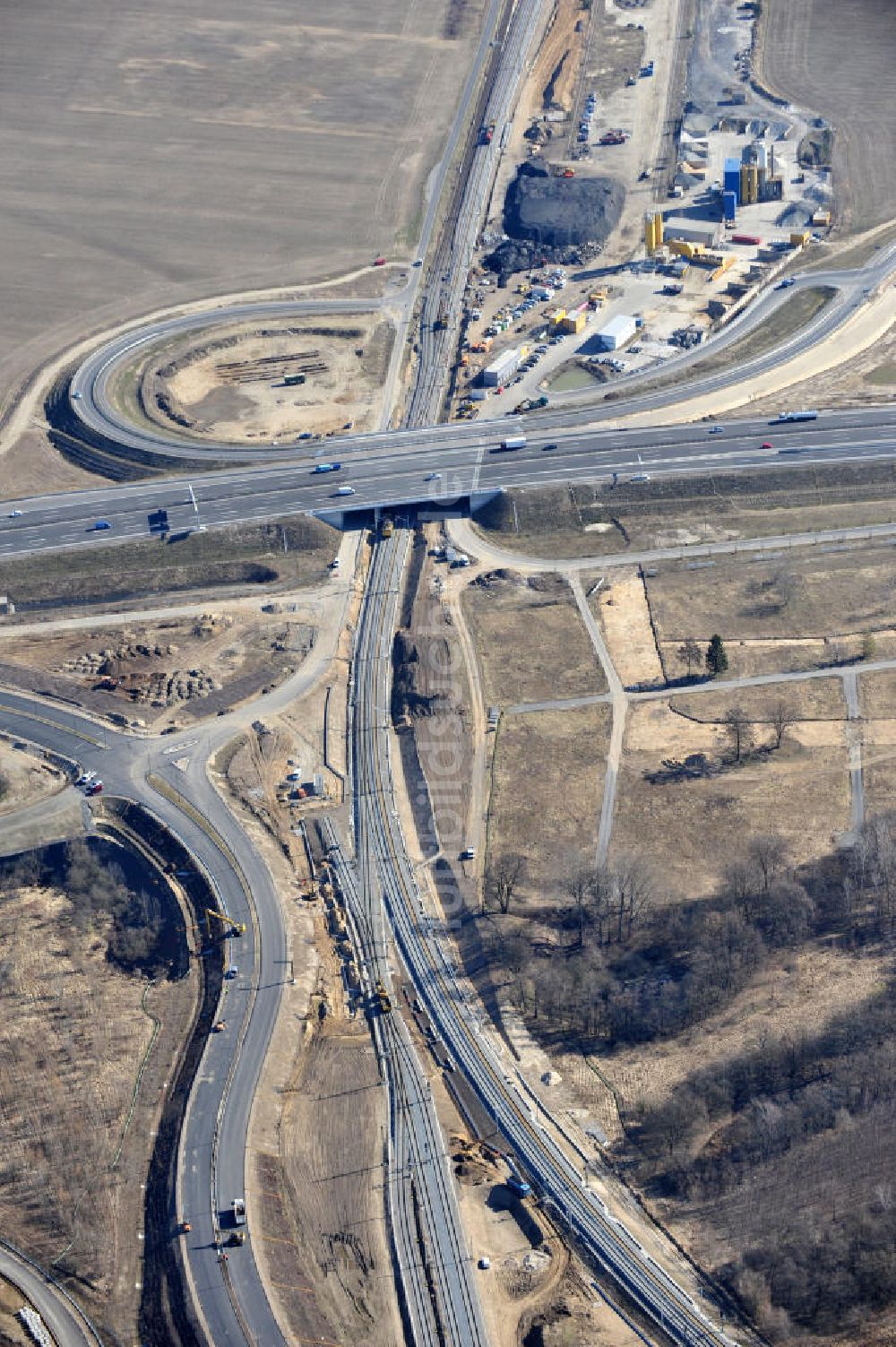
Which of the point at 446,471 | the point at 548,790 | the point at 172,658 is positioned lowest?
the point at 548,790

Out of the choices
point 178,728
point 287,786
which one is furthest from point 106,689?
point 287,786

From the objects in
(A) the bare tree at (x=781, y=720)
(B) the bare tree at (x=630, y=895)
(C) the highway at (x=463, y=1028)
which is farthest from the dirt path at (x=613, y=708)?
(C) the highway at (x=463, y=1028)

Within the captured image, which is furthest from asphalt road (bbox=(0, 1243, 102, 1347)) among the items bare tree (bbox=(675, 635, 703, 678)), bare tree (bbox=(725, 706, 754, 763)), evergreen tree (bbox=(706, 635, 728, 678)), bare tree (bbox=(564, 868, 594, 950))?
evergreen tree (bbox=(706, 635, 728, 678))

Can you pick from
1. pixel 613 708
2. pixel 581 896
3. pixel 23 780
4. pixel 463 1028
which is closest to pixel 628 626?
pixel 613 708

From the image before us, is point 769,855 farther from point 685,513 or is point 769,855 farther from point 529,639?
point 685,513

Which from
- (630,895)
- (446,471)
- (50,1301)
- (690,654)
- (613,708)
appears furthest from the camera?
(446,471)

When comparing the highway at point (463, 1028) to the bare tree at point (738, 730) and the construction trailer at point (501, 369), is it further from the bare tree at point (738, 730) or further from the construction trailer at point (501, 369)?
the construction trailer at point (501, 369)

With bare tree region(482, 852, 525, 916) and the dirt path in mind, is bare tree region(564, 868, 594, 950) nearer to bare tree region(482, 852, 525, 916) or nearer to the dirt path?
the dirt path

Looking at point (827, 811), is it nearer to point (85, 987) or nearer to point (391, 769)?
point (391, 769)
